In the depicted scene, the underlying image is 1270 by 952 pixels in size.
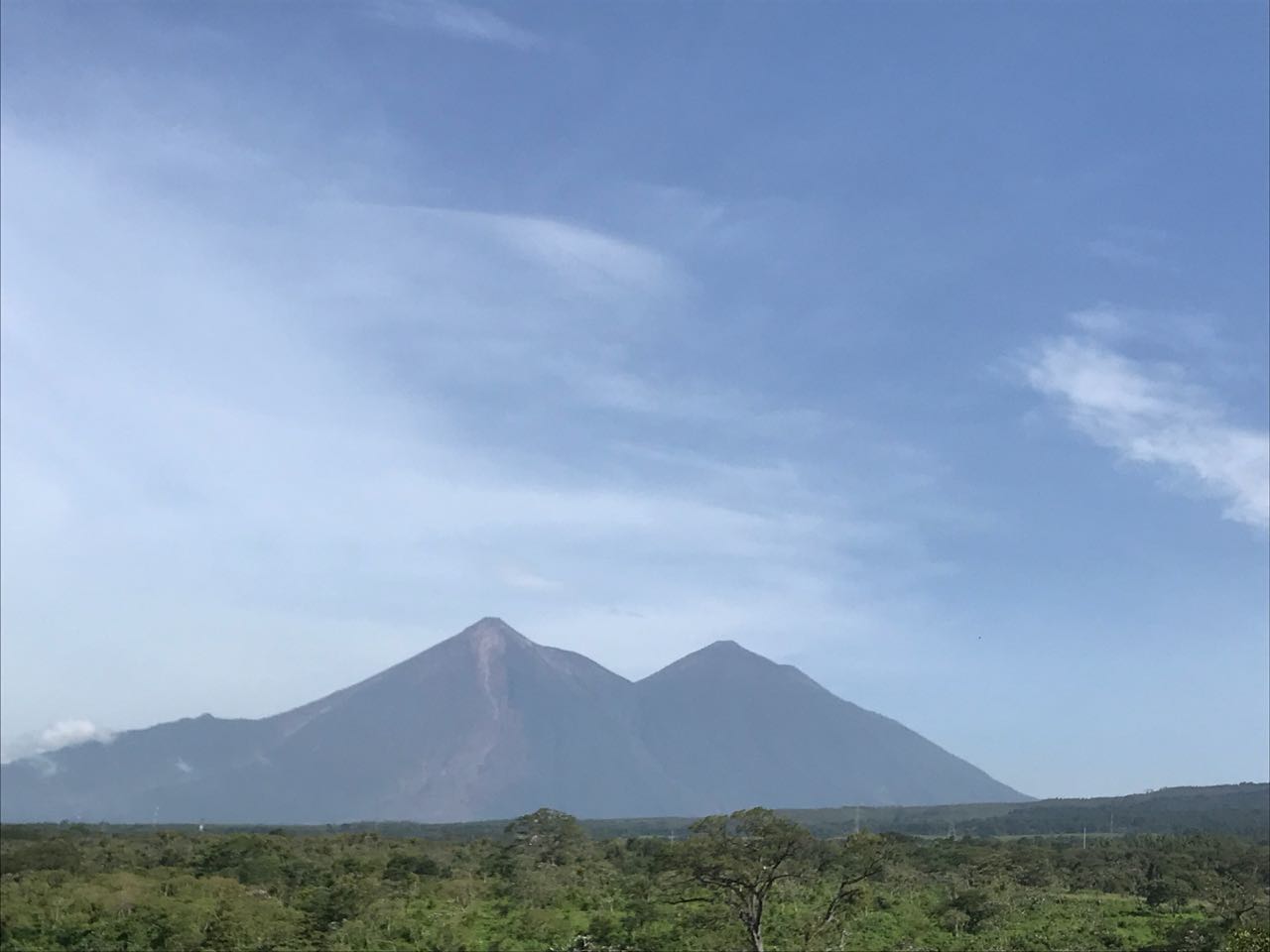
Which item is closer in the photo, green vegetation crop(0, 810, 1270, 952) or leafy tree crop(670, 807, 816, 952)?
leafy tree crop(670, 807, 816, 952)

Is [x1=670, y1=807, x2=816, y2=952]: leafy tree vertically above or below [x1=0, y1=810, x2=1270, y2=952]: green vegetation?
above

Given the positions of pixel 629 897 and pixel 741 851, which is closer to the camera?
pixel 741 851

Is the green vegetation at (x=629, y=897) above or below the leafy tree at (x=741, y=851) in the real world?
below

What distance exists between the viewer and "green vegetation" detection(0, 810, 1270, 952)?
45.2m

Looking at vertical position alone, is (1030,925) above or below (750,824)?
below

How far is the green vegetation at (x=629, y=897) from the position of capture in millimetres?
45188

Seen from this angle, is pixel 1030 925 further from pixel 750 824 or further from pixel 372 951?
pixel 372 951

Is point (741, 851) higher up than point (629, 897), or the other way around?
point (741, 851)

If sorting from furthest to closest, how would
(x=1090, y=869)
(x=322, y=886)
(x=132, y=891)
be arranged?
(x=1090, y=869)
(x=322, y=886)
(x=132, y=891)

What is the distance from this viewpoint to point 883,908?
179 feet

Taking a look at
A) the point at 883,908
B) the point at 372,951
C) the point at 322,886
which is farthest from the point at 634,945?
the point at 322,886

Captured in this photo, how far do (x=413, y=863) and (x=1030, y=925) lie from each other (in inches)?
1261

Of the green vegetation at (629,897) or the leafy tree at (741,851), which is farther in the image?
the green vegetation at (629,897)

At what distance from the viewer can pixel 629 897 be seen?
54.9 meters
